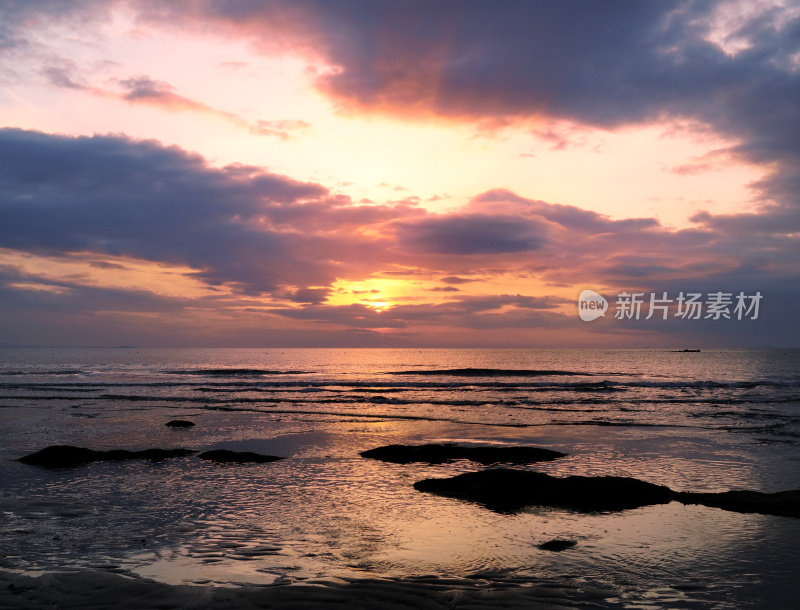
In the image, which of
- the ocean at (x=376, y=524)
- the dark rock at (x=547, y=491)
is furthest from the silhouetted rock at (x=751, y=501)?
the dark rock at (x=547, y=491)

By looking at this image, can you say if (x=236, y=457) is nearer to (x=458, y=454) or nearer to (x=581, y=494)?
(x=458, y=454)

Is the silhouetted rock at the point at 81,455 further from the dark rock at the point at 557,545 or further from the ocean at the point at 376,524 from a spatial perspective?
the dark rock at the point at 557,545

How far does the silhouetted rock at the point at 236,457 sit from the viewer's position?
18.3 metres

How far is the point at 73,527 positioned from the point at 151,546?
2324mm

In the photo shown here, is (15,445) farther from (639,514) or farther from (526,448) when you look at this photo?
(639,514)

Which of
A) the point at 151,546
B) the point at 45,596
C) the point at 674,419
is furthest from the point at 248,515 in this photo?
the point at 674,419

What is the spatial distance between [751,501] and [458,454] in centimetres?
913

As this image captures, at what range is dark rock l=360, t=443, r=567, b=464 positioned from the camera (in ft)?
60.3

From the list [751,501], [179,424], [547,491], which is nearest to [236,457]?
[547,491]

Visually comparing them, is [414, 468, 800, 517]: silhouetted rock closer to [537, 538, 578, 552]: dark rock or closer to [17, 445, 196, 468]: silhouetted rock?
[537, 538, 578, 552]: dark rock

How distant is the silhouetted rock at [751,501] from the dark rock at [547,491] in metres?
0.64

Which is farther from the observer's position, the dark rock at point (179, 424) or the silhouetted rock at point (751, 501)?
the dark rock at point (179, 424)

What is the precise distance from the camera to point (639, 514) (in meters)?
11.8

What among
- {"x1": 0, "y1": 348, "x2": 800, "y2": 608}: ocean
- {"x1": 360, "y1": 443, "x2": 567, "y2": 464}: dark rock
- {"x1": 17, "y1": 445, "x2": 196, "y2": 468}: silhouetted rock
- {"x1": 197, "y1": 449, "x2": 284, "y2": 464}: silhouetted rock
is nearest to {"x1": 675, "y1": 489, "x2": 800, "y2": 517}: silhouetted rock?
{"x1": 0, "y1": 348, "x2": 800, "y2": 608}: ocean
